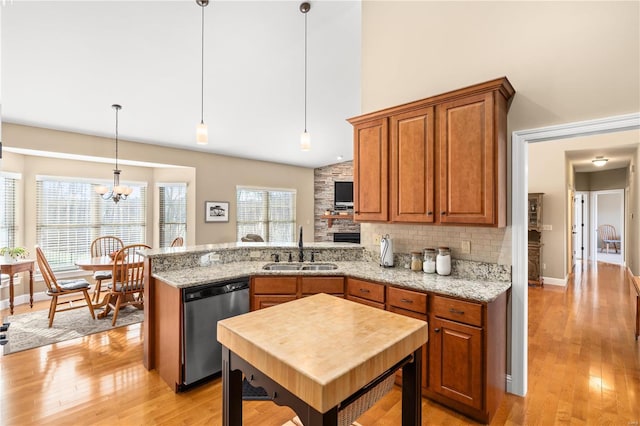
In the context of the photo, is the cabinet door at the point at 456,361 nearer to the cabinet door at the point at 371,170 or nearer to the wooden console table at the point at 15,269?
the cabinet door at the point at 371,170

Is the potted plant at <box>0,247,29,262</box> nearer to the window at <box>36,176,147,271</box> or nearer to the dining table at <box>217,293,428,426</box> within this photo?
the window at <box>36,176,147,271</box>

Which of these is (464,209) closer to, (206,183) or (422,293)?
(422,293)

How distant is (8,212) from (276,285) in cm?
489

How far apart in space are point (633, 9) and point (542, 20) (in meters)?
0.50

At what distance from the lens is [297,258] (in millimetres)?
3457

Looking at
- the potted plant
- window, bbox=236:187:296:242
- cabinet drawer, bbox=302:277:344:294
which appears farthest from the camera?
window, bbox=236:187:296:242

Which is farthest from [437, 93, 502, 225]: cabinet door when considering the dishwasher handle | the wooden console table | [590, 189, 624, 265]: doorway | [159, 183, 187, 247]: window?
[590, 189, 624, 265]: doorway

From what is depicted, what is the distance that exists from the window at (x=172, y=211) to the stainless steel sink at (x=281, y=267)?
407 centimetres

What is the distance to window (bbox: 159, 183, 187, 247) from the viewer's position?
6.52m

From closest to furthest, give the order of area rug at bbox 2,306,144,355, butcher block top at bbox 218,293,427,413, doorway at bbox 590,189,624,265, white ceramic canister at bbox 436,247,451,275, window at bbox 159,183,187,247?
butcher block top at bbox 218,293,427,413, white ceramic canister at bbox 436,247,451,275, area rug at bbox 2,306,144,355, window at bbox 159,183,187,247, doorway at bbox 590,189,624,265

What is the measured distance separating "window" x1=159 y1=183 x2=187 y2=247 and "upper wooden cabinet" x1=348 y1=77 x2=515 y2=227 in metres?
4.78

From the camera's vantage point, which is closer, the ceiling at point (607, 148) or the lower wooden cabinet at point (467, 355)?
the lower wooden cabinet at point (467, 355)

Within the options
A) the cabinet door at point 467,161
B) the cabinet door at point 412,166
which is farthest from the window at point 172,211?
the cabinet door at point 467,161

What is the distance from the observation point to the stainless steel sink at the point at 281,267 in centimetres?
303
